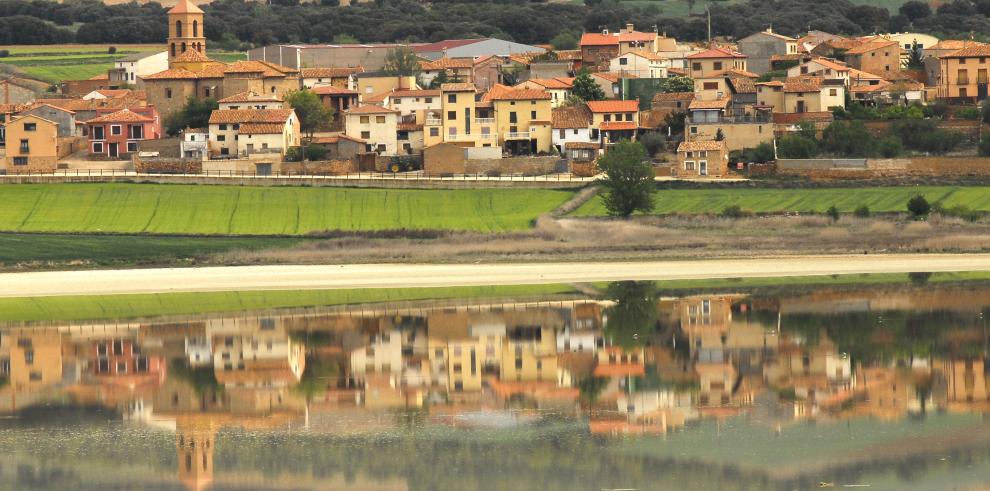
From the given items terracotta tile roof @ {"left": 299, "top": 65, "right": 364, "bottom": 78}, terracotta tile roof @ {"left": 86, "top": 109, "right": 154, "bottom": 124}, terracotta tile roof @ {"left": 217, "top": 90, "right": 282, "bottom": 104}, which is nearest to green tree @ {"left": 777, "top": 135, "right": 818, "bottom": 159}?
terracotta tile roof @ {"left": 217, "top": 90, "right": 282, "bottom": 104}

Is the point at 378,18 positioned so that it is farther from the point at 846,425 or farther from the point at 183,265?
the point at 846,425

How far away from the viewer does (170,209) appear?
2889 inches

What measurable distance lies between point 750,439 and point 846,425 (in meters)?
2.20

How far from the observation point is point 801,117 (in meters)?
82.9

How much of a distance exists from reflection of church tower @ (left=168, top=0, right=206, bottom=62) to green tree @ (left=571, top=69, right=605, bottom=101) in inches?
845

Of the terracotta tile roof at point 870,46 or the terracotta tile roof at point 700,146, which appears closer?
the terracotta tile roof at point 700,146

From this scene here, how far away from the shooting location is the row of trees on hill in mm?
136500

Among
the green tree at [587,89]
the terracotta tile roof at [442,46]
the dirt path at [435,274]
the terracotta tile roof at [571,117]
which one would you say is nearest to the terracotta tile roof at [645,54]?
the green tree at [587,89]

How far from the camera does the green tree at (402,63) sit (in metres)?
93.4

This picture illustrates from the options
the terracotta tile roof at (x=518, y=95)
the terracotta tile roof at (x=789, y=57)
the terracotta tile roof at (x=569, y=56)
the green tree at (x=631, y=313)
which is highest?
the terracotta tile roof at (x=569, y=56)

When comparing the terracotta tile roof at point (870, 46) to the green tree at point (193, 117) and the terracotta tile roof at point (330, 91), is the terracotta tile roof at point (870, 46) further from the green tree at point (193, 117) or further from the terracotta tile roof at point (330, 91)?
the green tree at point (193, 117)

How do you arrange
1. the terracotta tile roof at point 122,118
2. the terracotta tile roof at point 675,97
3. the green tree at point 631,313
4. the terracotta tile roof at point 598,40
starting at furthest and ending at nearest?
1. the terracotta tile roof at point 598,40
2. the terracotta tile roof at point 675,97
3. the terracotta tile roof at point 122,118
4. the green tree at point 631,313

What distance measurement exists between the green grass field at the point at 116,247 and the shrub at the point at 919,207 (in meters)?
21.2

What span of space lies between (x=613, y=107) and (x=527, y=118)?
3.83 m
